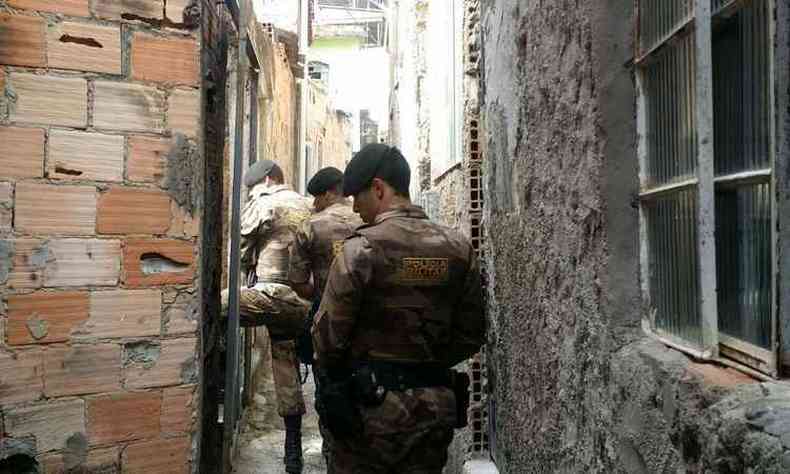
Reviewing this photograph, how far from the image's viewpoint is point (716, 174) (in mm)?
1239

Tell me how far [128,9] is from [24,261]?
0.99m

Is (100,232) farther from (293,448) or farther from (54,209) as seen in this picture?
(293,448)

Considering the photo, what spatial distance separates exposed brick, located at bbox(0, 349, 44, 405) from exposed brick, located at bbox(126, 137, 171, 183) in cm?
71

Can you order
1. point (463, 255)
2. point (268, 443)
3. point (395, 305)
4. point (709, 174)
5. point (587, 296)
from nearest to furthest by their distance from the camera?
point (709, 174) < point (587, 296) < point (395, 305) < point (463, 255) < point (268, 443)

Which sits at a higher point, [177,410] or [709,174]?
[709,174]

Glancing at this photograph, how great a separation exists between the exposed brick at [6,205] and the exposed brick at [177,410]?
813mm

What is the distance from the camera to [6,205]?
228cm

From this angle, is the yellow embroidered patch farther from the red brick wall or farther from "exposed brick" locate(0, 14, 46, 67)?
"exposed brick" locate(0, 14, 46, 67)

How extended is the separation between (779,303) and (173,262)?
2.10m

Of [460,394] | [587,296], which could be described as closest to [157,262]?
[460,394]

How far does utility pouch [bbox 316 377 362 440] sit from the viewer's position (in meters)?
2.60

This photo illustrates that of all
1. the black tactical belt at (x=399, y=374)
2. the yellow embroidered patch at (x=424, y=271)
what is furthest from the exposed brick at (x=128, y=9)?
the black tactical belt at (x=399, y=374)

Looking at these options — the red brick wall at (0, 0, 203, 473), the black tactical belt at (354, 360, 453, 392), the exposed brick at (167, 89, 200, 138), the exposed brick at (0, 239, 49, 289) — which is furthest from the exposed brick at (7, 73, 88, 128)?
the black tactical belt at (354, 360, 453, 392)

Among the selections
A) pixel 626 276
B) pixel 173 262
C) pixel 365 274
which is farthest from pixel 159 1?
pixel 626 276
